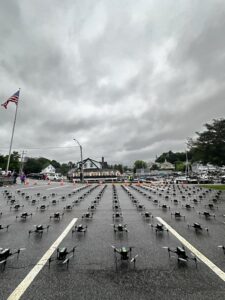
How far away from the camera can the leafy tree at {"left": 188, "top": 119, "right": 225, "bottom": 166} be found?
100 feet

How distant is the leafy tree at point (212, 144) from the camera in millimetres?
30547

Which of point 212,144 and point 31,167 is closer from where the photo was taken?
point 212,144

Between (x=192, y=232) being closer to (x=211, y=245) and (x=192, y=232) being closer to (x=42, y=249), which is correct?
(x=211, y=245)

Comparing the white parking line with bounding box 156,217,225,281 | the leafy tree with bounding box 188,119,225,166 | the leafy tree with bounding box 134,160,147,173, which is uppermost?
the leafy tree with bounding box 134,160,147,173

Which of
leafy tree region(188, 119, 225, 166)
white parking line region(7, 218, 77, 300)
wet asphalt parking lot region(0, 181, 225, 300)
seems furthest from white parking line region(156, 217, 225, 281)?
leafy tree region(188, 119, 225, 166)

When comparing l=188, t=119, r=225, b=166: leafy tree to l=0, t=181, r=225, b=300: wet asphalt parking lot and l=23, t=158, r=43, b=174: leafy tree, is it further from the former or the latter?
l=23, t=158, r=43, b=174: leafy tree

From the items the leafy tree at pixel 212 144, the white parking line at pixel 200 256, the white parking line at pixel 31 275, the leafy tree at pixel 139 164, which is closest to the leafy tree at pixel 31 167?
the leafy tree at pixel 139 164

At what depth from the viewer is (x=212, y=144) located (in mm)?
30859

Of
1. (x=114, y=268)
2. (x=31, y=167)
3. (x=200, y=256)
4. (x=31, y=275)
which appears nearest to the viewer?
(x=31, y=275)

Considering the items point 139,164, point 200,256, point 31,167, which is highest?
point 139,164

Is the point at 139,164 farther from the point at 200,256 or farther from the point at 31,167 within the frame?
the point at 200,256

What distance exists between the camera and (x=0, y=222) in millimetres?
8172

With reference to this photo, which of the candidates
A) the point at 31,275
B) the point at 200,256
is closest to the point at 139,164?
the point at 200,256

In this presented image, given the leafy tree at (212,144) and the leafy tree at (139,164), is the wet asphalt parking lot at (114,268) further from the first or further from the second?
the leafy tree at (139,164)
